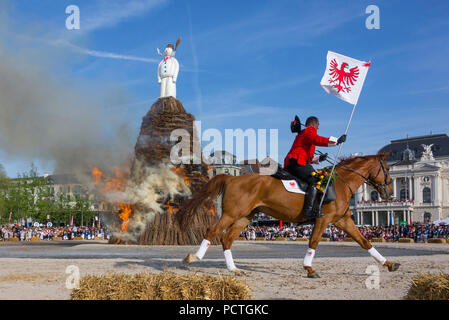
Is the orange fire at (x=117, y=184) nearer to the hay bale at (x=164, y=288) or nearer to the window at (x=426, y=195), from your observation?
the hay bale at (x=164, y=288)

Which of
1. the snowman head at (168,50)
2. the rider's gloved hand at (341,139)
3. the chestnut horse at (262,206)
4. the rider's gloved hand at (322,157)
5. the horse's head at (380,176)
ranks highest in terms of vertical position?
the snowman head at (168,50)

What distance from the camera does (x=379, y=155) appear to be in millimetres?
12773

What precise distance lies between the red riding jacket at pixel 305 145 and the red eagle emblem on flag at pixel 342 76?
178cm

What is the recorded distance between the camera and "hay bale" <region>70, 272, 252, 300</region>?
5.95 m

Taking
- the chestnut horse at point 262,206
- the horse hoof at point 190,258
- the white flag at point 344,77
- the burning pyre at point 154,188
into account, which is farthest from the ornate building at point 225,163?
the horse hoof at point 190,258

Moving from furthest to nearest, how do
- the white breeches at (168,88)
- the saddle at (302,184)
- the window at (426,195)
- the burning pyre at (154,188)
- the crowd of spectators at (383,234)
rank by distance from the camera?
the window at (426,195)
the crowd of spectators at (383,234)
the white breeches at (168,88)
the burning pyre at (154,188)
the saddle at (302,184)

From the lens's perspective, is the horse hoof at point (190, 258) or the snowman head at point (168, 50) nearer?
the horse hoof at point (190, 258)

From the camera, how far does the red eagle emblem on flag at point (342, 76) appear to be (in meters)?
12.5

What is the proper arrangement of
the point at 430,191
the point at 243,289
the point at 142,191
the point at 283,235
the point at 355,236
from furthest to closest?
the point at 430,191 < the point at 283,235 < the point at 142,191 < the point at 355,236 < the point at 243,289

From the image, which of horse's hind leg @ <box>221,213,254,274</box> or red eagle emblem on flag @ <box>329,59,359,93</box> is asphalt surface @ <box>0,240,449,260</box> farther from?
red eagle emblem on flag @ <box>329,59,359,93</box>

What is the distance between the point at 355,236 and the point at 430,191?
124 m

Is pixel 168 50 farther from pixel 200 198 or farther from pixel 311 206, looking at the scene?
pixel 311 206
